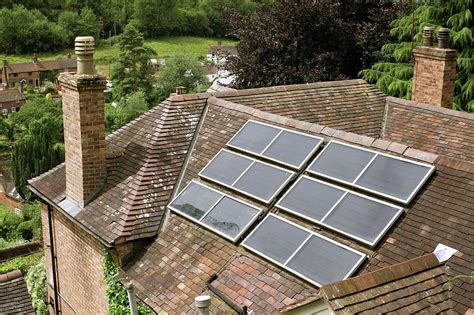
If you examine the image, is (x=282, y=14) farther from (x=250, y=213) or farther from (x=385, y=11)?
(x=250, y=213)

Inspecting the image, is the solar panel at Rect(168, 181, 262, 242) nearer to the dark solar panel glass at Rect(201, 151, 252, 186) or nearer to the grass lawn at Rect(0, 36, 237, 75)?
the dark solar panel glass at Rect(201, 151, 252, 186)

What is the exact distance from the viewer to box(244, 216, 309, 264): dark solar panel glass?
769 centimetres

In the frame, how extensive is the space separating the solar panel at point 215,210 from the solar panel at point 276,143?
1.01 m

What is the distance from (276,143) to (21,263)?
17.7 m

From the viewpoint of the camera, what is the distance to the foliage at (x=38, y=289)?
46.1 feet

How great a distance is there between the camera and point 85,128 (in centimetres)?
1019

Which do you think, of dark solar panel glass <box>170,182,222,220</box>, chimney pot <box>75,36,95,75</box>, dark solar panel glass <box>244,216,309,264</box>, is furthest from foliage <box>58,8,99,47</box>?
dark solar panel glass <box>244,216,309,264</box>

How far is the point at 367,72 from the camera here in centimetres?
2089

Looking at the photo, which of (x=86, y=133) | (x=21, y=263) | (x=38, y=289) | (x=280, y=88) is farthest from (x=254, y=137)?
(x=21, y=263)

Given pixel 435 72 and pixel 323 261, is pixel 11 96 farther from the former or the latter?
pixel 323 261

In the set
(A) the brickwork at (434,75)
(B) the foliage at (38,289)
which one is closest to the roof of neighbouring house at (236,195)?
(A) the brickwork at (434,75)

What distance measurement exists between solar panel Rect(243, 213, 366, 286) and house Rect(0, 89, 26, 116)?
7274 cm

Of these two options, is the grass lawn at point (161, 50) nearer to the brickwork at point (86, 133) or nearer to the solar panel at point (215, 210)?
the brickwork at point (86, 133)

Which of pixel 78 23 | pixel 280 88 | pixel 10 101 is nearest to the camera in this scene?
pixel 280 88
